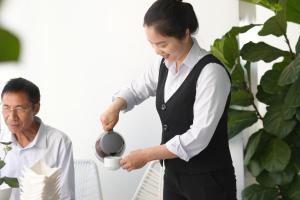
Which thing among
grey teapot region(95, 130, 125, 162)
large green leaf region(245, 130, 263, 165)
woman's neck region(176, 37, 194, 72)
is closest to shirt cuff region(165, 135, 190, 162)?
grey teapot region(95, 130, 125, 162)

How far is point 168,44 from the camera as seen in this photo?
1582 millimetres

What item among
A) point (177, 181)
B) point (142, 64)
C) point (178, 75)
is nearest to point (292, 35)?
point (142, 64)

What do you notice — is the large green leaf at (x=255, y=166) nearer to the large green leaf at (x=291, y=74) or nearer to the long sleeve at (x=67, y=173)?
the large green leaf at (x=291, y=74)

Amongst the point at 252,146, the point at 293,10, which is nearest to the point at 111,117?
the point at 252,146

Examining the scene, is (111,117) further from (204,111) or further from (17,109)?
(17,109)

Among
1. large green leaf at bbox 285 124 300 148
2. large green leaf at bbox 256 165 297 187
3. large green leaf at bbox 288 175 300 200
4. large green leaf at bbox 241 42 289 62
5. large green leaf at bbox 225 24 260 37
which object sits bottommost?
large green leaf at bbox 288 175 300 200

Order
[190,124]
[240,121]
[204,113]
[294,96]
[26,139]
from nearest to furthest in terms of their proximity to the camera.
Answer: [204,113] → [190,124] → [294,96] → [26,139] → [240,121]

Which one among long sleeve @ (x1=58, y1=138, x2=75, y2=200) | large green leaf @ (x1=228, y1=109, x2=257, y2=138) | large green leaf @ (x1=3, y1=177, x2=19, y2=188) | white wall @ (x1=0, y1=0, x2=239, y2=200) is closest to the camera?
large green leaf @ (x1=3, y1=177, x2=19, y2=188)

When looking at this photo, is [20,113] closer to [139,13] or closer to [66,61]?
[66,61]

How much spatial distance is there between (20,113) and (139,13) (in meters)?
1.08

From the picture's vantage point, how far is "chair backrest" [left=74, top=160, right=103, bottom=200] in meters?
2.37

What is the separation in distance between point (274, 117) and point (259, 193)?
1.20 ft

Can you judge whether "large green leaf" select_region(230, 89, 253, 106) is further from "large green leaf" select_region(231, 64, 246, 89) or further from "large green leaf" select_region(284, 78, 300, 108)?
"large green leaf" select_region(284, 78, 300, 108)

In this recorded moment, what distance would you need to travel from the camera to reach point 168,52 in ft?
5.26
